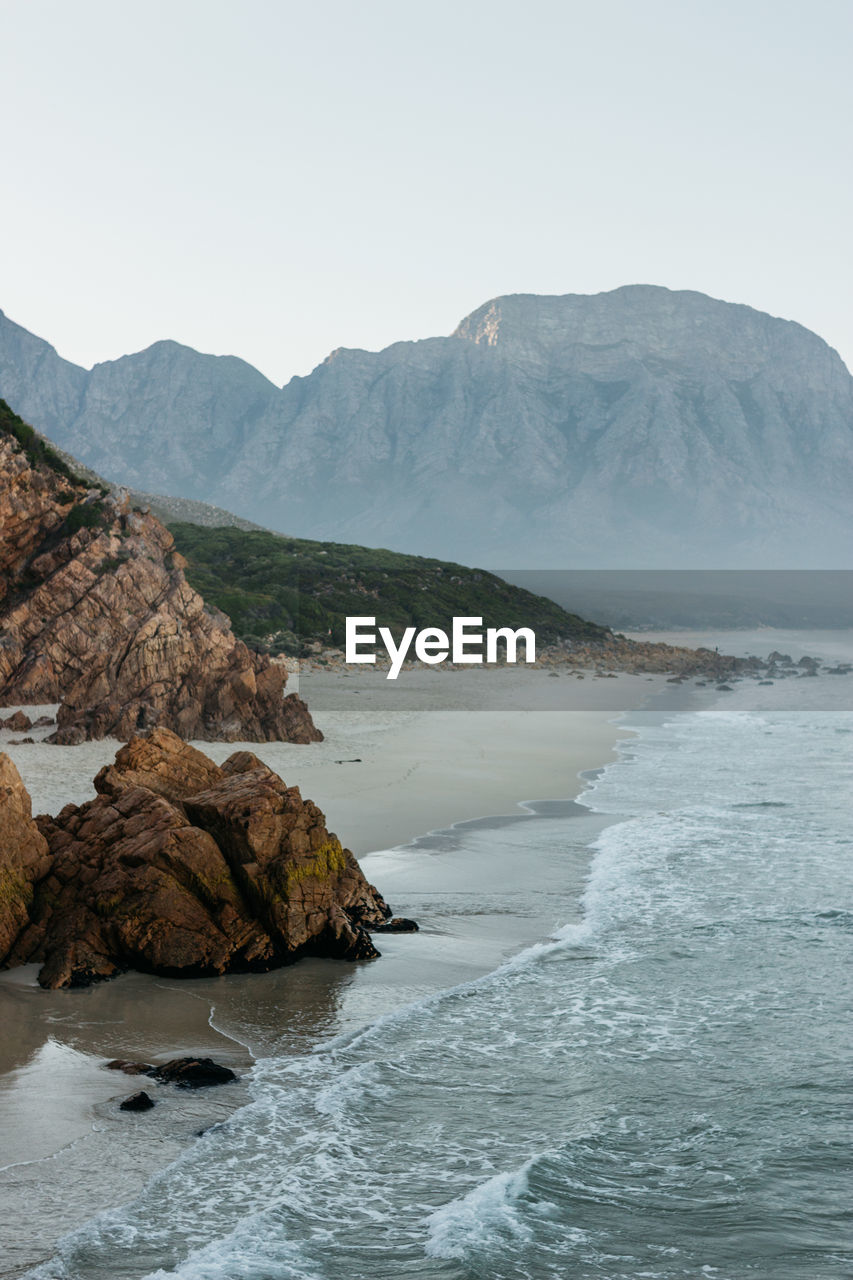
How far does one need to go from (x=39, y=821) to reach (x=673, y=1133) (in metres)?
6.80

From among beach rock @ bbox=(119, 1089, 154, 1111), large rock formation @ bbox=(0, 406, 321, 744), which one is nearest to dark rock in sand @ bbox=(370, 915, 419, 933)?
beach rock @ bbox=(119, 1089, 154, 1111)

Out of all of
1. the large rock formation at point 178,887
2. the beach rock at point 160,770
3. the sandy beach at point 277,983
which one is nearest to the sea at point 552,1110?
the sandy beach at point 277,983

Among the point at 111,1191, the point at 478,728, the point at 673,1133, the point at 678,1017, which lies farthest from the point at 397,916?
the point at 478,728

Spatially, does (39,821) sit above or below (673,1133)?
above

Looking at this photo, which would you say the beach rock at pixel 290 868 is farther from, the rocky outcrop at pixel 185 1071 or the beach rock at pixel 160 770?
the rocky outcrop at pixel 185 1071

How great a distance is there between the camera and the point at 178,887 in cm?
966

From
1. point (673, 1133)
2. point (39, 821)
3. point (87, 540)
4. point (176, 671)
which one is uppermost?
point (87, 540)

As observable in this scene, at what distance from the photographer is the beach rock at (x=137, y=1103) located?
6.82 m

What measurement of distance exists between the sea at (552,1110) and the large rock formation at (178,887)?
849mm

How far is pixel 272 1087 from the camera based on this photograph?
7320 mm

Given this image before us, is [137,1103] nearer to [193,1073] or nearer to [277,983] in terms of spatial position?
[193,1073]

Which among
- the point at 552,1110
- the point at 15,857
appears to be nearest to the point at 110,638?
the point at 15,857

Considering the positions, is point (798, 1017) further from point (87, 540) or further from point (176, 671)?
point (87, 540)

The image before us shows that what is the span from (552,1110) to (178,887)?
400 cm
